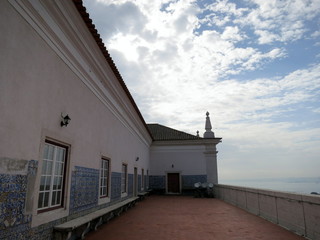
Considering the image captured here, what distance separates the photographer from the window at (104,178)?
769 centimetres

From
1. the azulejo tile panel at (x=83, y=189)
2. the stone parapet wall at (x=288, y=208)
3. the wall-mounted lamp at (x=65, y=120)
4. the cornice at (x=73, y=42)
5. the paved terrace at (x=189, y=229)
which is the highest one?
the cornice at (x=73, y=42)

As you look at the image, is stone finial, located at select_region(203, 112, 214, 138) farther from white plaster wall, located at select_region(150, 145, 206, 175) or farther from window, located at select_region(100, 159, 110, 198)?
window, located at select_region(100, 159, 110, 198)

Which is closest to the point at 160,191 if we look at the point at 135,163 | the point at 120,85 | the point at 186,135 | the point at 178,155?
the point at 178,155

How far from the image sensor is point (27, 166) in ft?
12.2

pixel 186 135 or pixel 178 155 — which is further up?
pixel 186 135

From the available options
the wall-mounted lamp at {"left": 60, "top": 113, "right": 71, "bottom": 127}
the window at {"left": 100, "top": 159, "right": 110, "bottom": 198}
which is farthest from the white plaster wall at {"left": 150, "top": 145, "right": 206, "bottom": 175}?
the wall-mounted lamp at {"left": 60, "top": 113, "right": 71, "bottom": 127}

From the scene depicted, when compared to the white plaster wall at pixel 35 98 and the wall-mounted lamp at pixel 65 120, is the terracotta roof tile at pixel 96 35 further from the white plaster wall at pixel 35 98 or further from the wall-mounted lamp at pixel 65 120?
the wall-mounted lamp at pixel 65 120

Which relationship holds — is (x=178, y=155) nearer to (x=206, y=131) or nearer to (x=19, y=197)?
(x=206, y=131)

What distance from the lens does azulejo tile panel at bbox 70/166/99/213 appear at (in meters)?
5.43

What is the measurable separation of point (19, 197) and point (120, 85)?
546 cm

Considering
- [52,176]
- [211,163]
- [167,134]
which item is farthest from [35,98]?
[167,134]

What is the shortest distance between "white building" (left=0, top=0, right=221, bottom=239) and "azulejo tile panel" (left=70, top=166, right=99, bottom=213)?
0.07ft

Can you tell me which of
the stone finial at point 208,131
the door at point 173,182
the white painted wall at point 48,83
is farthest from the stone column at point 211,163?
the white painted wall at point 48,83

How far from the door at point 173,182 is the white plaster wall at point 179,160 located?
0.44 meters
